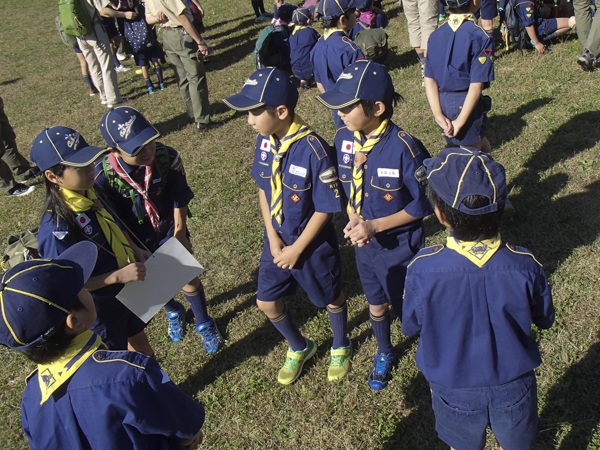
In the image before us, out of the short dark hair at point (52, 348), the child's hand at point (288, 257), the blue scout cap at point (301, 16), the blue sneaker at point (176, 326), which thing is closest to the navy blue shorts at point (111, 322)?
the blue sneaker at point (176, 326)

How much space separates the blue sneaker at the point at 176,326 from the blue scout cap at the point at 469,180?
9.64ft

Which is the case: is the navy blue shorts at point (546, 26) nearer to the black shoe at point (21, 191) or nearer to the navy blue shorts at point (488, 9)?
the navy blue shorts at point (488, 9)

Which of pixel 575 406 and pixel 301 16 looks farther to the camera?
pixel 301 16

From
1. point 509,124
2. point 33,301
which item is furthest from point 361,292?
point 509,124

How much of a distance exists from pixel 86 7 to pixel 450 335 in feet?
29.6

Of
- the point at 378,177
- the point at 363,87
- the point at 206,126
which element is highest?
the point at 363,87

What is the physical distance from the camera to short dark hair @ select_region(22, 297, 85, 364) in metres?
1.68

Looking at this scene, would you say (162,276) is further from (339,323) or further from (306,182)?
(339,323)

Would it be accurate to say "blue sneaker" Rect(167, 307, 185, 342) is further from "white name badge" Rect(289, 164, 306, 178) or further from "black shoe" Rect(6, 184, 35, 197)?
"black shoe" Rect(6, 184, 35, 197)

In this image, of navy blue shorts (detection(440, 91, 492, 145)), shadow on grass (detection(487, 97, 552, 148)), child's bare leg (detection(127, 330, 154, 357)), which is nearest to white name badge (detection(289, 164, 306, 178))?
child's bare leg (detection(127, 330, 154, 357))

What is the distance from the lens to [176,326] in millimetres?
4090

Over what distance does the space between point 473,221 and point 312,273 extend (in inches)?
56.3

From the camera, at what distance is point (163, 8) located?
7.01 metres

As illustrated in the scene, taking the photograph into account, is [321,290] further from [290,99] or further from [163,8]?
[163,8]
